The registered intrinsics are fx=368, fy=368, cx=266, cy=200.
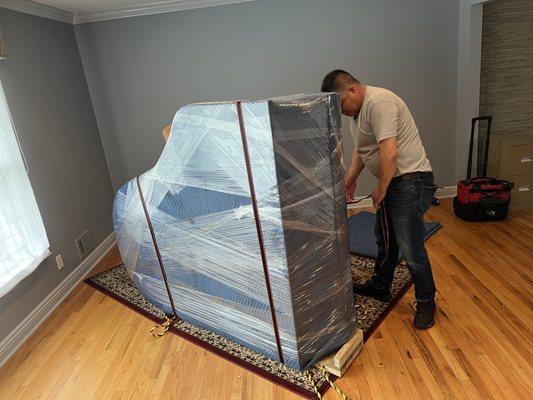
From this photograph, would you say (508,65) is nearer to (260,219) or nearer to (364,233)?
(364,233)

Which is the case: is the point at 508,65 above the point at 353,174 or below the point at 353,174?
above

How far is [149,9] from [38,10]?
0.89 meters

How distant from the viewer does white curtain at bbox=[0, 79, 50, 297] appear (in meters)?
2.23

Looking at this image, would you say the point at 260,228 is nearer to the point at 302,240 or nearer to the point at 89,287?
the point at 302,240

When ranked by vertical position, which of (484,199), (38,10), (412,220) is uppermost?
(38,10)

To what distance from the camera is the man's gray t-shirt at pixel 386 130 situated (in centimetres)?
171

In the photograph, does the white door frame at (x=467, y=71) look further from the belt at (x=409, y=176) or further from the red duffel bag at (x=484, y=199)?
the belt at (x=409, y=176)

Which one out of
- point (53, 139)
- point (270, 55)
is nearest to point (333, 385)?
point (53, 139)

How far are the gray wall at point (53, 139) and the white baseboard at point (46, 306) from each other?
0.14ft

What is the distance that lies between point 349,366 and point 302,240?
0.74 metres

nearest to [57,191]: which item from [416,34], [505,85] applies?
[416,34]

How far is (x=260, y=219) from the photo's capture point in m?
1.53

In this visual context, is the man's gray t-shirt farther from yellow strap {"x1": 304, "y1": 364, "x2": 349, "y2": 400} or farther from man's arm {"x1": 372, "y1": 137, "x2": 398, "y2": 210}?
yellow strap {"x1": 304, "y1": 364, "x2": 349, "y2": 400}

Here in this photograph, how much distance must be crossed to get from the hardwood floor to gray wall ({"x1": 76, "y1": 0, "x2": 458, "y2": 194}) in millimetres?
1780
